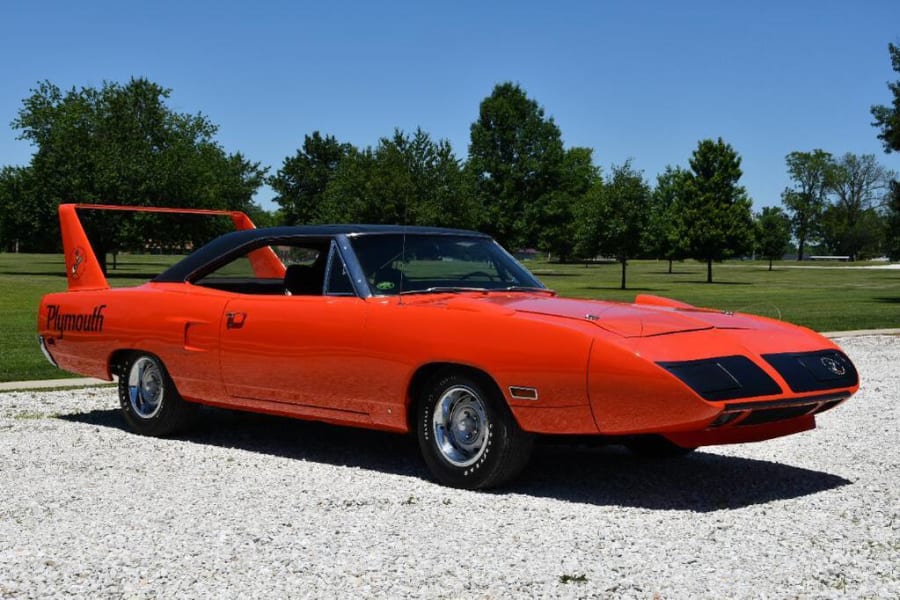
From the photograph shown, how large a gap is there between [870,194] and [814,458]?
439 feet

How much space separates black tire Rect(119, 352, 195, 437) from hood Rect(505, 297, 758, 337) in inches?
110

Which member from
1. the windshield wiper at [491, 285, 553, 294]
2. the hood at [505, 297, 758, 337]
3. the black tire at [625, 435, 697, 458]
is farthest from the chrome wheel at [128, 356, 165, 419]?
the black tire at [625, 435, 697, 458]

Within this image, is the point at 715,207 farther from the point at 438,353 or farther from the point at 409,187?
the point at 438,353

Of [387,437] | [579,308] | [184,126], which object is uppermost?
[184,126]

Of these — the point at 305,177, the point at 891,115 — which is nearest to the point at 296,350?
the point at 891,115

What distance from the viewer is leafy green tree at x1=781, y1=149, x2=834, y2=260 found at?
424 ft

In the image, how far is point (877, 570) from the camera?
14.3 feet

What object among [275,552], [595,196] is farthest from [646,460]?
[595,196]

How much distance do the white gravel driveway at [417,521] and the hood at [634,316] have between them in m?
0.94

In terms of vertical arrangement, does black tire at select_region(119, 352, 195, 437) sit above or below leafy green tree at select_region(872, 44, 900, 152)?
below

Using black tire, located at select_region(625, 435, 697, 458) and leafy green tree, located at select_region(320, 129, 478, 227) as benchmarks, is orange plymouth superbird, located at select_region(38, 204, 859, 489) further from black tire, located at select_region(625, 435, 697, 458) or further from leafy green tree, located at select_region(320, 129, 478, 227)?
leafy green tree, located at select_region(320, 129, 478, 227)

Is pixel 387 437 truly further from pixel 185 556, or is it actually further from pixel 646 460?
pixel 185 556

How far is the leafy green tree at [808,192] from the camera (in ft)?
424

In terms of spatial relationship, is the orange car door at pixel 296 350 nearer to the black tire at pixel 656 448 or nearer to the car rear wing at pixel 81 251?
the car rear wing at pixel 81 251
